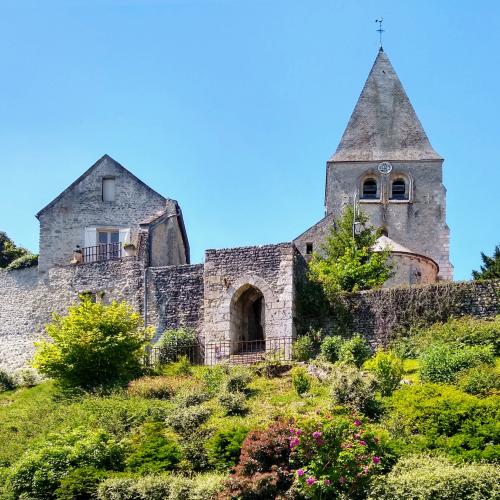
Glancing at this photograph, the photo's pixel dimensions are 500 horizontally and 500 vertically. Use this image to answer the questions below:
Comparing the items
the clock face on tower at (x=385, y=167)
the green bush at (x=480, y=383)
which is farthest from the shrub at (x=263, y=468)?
the clock face on tower at (x=385, y=167)

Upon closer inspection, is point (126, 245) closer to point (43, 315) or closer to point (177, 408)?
point (43, 315)

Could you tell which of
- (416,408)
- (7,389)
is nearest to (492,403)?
(416,408)

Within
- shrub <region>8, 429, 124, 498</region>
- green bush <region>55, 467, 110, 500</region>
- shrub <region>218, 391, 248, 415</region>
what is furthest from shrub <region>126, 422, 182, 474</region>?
shrub <region>218, 391, 248, 415</region>

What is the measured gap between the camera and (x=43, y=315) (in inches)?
1448

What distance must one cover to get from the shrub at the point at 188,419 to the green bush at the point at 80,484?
2682mm

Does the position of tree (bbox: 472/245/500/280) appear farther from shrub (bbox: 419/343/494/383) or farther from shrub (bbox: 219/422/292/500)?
shrub (bbox: 219/422/292/500)

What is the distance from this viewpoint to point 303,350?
31156 mm

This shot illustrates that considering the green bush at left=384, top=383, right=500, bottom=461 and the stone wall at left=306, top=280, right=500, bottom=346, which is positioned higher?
the stone wall at left=306, top=280, right=500, bottom=346

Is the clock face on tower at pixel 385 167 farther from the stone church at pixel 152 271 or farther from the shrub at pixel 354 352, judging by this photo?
the shrub at pixel 354 352

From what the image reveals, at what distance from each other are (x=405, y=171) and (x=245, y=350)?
22977mm

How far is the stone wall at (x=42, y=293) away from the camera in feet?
117

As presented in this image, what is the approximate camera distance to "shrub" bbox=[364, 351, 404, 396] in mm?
26625

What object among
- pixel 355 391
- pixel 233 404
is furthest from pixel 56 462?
pixel 355 391

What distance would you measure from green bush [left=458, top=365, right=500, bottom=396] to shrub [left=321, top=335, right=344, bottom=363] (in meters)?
4.68
